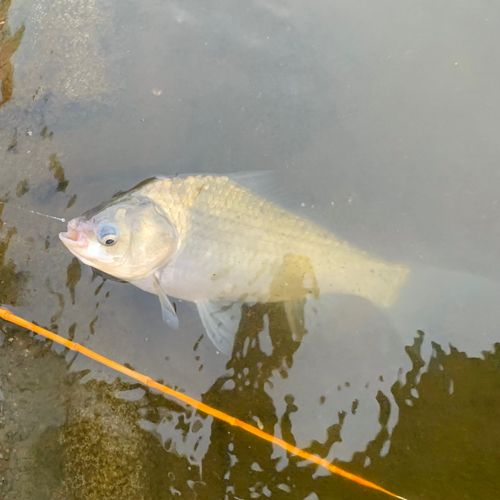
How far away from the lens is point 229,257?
197cm

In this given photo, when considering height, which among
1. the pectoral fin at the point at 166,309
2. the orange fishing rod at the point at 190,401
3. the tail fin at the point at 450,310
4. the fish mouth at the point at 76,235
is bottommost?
the orange fishing rod at the point at 190,401

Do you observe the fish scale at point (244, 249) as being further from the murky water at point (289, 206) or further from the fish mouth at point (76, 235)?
the fish mouth at point (76, 235)

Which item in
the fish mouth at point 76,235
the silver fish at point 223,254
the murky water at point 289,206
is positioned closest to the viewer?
the fish mouth at point 76,235

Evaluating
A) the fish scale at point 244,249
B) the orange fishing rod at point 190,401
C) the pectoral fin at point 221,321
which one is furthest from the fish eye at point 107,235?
the orange fishing rod at point 190,401

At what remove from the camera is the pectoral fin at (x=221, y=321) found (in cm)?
200

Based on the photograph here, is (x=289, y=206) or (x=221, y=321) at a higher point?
(x=289, y=206)

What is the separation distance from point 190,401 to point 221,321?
0.49 meters

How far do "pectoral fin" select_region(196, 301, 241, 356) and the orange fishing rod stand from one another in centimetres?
34

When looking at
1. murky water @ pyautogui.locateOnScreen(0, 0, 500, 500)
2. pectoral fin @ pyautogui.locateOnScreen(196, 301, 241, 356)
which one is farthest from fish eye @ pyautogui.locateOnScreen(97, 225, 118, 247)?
pectoral fin @ pyautogui.locateOnScreen(196, 301, 241, 356)

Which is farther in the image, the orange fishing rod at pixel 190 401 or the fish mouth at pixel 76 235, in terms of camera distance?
the orange fishing rod at pixel 190 401

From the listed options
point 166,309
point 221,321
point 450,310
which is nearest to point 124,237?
point 166,309

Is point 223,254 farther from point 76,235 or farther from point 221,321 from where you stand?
point 76,235

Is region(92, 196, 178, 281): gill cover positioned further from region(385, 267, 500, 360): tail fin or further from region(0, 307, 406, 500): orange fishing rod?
region(385, 267, 500, 360): tail fin

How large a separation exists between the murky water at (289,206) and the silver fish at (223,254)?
5.4 inches
